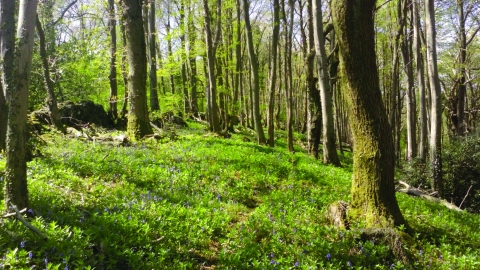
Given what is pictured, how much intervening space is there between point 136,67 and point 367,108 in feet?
25.1

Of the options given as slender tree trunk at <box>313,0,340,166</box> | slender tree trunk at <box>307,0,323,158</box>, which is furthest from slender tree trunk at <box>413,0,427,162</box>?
slender tree trunk at <box>313,0,340,166</box>

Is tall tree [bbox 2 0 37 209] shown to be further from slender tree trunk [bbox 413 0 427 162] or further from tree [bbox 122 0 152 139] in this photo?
slender tree trunk [bbox 413 0 427 162]

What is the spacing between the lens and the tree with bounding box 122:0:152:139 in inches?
403

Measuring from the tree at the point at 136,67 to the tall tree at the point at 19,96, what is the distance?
6784mm

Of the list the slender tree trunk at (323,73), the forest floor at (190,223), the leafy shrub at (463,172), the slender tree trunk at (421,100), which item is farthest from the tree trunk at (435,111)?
the forest floor at (190,223)

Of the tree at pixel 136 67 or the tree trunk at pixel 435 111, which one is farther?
the tree trunk at pixel 435 111

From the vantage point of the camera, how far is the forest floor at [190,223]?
11.9 ft

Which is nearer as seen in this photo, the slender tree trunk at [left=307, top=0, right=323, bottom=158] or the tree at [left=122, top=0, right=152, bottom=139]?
the tree at [left=122, top=0, right=152, bottom=139]

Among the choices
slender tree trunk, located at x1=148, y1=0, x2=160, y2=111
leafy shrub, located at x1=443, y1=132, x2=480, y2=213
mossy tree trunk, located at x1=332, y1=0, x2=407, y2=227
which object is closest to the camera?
mossy tree trunk, located at x1=332, y1=0, x2=407, y2=227

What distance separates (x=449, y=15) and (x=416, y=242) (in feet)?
65.3

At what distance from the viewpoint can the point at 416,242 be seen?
16.7 feet

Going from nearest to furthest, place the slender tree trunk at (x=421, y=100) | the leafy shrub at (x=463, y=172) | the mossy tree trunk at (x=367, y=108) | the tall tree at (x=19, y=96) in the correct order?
the tall tree at (x=19, y=96)
the mossy tree trunk at (x=367, y=108)
the leafy shrub at (x=463, y=172)
the slender tree trunk at (x=421, y=100)

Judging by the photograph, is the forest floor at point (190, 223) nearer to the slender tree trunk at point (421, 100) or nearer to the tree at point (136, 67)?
the tree at point (136, 67)

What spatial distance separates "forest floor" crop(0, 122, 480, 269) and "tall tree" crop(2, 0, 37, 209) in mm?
568
